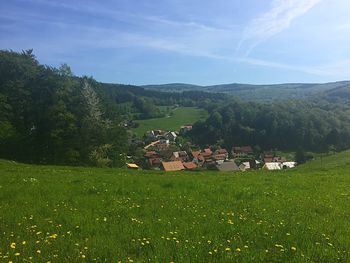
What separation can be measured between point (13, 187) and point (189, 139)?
6574 inches

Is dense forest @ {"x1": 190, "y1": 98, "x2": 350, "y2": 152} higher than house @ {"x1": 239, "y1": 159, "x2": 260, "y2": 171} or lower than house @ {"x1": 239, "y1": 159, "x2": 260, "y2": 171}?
higher

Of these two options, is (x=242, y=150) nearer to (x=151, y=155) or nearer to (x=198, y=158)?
(x=198, y=158)

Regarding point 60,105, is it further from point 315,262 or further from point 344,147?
point 344,147

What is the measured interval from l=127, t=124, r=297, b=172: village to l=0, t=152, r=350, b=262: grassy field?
3593 inches

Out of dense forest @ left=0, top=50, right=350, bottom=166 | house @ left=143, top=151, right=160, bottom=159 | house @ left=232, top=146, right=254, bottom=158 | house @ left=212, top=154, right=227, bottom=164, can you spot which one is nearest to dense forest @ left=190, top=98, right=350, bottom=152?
house @ left=232, top=146, right=254, bottom=158

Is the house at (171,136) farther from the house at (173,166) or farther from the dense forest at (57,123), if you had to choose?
the dense forest at (57,123)

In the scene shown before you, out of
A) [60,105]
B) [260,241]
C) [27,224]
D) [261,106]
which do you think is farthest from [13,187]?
[261,106]

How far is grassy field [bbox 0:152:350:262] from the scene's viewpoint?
320 inches

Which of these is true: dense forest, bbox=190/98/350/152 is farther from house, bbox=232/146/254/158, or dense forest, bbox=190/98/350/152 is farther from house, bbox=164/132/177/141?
house, bbox=164/132/177/141

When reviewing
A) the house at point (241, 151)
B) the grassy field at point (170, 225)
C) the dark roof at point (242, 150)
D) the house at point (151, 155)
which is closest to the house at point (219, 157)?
the house at point (241, 151)

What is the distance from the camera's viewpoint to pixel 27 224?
10297 mm

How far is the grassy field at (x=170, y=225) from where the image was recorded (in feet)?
26.6

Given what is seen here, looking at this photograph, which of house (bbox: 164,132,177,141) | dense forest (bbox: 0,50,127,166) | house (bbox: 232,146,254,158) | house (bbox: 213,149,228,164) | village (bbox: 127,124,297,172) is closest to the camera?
dense forest (bbox: 0,50,127,166)

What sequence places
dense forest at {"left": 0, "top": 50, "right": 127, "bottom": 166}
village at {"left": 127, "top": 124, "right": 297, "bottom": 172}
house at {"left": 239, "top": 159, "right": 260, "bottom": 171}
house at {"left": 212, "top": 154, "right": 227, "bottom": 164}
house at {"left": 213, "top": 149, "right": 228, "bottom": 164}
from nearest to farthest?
1. dense forest at {"left": 0, "top": 50, "right": 127, "bottom": 166}
2. village at {"left": 127, "top": 124, "right": 297, "bottom": 172}
3. house at {"left": 239, "top": 159, "right": 260, "bottom": 171}
4. house at {"left": 212, "top": 154, "right": 227, "bottom": 164}
5. house at {"left": 213, "top": 149, "right": 228, "bottom": 164}
